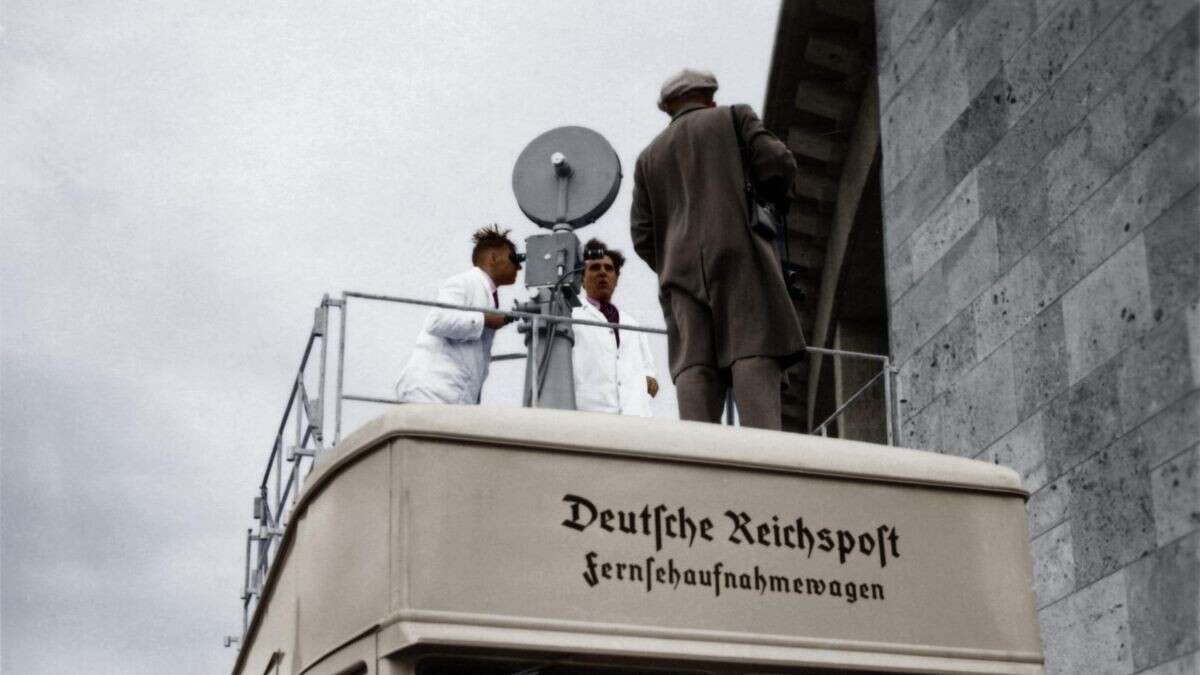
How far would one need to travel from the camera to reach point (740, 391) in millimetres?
6828

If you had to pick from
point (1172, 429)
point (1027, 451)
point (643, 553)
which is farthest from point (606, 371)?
point (643, 553)

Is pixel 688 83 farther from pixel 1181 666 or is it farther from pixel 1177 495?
pixel 1181 666

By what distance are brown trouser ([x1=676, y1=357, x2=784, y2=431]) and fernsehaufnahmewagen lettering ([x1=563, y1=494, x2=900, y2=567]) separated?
0.92 metres

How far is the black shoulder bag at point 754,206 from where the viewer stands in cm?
706

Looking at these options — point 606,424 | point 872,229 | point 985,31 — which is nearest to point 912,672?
point 606,424

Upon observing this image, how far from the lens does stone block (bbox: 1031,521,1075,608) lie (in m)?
8.45

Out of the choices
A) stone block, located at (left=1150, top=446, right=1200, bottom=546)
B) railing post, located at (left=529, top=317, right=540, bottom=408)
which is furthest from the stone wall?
railing post, located at (left=529, top=317, right=540, bottom=408)

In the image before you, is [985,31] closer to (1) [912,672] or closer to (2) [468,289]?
(2) [468,289]

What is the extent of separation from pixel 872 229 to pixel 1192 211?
9341mm

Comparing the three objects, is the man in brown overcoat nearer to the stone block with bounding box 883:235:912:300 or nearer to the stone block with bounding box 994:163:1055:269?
the stone block with bounding box 994:163:1055:269

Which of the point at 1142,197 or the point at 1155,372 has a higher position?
the point at 1142,197

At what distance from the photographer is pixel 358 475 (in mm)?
5453

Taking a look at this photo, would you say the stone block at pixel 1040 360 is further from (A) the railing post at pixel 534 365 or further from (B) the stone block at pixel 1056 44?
(A) the railing post at pixel 534 365

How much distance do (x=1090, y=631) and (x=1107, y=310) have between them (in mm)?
1487
